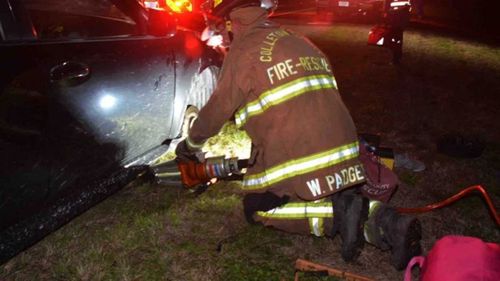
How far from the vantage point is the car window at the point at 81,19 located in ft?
7.52

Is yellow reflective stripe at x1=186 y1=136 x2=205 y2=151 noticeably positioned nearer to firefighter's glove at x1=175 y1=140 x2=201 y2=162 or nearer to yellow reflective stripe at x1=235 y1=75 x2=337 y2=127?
firefighter's glove at x1=175 y1=140 x2=201 y2=162

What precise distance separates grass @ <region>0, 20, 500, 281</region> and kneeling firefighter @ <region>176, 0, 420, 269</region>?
0.29 m

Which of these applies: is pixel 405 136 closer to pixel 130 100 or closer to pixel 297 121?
pixel 297 121

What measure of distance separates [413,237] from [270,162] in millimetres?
874

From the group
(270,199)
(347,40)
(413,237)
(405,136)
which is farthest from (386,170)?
(347,40)

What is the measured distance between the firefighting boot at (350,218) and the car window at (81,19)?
71.3 inches

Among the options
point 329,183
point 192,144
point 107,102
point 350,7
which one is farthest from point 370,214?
point 350,7

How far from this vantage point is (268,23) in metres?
2.20

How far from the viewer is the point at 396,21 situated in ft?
19.5

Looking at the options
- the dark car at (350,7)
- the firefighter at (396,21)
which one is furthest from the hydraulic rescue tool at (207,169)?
the dark car at (350,7)

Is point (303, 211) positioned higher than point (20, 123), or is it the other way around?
point (20, 123)

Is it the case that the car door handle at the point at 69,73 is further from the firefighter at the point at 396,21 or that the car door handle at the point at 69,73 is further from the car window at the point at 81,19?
the firefighter at the point at 396,21

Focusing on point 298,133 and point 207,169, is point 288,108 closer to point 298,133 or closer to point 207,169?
point 298,133

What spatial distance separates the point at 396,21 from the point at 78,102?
209 inches
